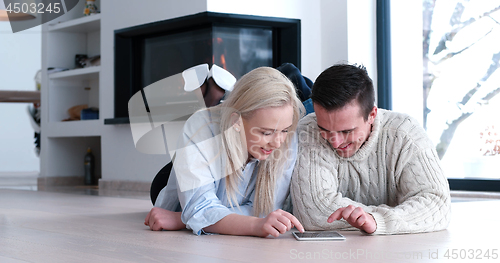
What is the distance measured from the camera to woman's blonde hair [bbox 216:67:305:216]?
1503 millimetres

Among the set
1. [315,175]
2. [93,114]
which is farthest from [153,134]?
[315,175]

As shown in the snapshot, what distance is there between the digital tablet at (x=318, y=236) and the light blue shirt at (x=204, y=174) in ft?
0.69

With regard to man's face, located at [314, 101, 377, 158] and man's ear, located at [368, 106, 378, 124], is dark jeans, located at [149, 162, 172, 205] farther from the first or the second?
man's ear, located at [368, 106, 378, 124]

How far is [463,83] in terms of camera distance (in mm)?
3336

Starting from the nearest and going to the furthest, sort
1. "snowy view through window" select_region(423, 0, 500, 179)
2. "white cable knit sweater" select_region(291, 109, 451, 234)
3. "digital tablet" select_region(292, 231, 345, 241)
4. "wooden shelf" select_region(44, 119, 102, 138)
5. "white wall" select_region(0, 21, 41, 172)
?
1. "digital tablet" select_region(292, 231, 345, 241)
2. "white cable knit sweater" select_region(291, 109, 451, 234)
3. "snowy view through window" select_region(423, 0, 500, 179)
4. "wooden shelf" select_region(44, 119, 102, 138)
5. "white wall" select_region(0, 21, 41, 172)

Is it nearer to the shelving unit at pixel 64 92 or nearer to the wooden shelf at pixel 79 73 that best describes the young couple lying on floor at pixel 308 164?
the wooden shelf at pixel 79 73

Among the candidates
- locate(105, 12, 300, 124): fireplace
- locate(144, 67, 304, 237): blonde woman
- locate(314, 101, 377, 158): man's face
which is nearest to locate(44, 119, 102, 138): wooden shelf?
locate(105, 12, 300, 124): fireplace

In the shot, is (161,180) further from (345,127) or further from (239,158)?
(345,127)

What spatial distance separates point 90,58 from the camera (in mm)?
4422

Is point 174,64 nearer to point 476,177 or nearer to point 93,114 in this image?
point 93,114

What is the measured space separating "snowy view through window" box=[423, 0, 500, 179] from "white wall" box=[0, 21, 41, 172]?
17.6ft

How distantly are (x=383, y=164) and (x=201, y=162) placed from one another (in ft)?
1.69

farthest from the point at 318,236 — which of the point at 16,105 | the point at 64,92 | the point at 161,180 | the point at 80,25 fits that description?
the point at 16,105

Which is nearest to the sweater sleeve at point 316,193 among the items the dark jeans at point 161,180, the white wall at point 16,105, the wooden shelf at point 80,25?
the dark jeans at point 161,180
